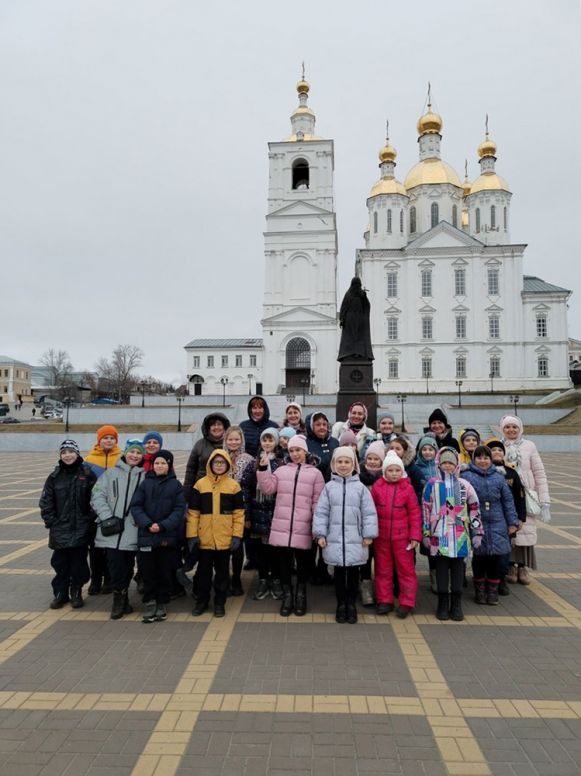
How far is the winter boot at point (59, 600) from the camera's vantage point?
218 inches

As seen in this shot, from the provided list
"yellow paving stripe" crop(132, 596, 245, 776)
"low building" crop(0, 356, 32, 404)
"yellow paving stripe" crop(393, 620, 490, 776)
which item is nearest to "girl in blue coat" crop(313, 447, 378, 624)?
"yellow paving stripe" crop(393, 620, 490, 776)

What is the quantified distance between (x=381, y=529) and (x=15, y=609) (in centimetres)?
405

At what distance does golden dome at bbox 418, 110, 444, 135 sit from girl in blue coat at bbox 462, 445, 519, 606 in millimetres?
56916

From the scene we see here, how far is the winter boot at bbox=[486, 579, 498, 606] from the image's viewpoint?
5668mm

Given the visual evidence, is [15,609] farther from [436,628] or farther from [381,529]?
[436,628]

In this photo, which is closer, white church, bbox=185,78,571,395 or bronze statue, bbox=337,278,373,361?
bronze statue, bbox=337,278,373,361

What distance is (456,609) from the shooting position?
5266 mm

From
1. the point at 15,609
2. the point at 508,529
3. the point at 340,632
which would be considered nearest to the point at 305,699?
the point at 340,632

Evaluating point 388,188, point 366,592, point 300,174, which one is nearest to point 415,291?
point 388,188

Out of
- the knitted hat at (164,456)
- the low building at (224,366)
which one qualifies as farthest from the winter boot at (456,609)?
the low building at (224,366)

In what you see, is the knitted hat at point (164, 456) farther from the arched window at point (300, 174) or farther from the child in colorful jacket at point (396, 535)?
the arched window at point (300, 174)

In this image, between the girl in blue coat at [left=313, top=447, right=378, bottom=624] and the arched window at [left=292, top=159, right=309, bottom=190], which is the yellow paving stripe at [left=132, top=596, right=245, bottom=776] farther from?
the arched window at [left=292, top=159, right=309, bottom=190]

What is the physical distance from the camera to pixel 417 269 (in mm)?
50531

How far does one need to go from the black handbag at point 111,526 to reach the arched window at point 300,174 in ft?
171
